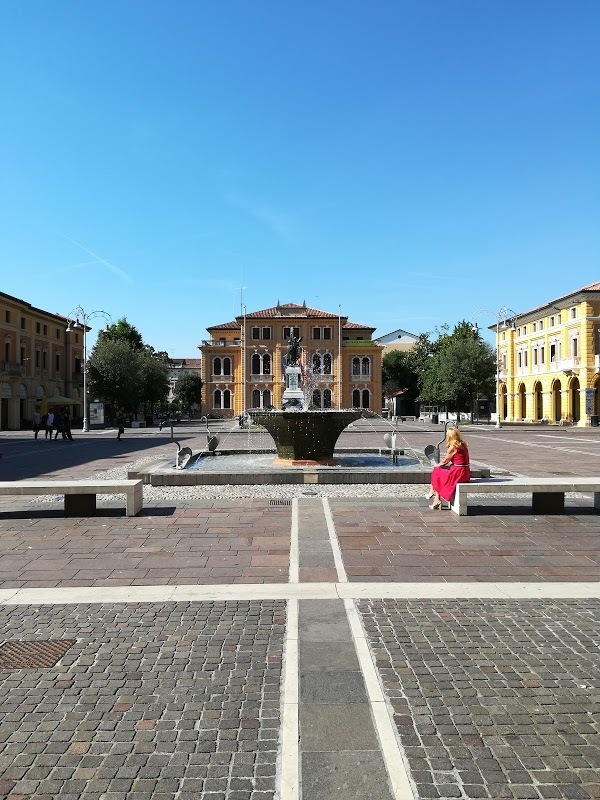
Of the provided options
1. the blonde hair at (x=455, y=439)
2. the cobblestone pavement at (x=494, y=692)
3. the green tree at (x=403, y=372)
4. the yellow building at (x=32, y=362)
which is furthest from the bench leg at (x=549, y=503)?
the green tree at (x=403, y=372)

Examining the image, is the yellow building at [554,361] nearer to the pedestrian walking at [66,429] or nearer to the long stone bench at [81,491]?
the pedestrian walking at [66,429]

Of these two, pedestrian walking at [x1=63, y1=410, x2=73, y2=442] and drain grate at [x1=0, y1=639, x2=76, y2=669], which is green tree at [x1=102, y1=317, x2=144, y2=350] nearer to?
pedestrian walking at [x1=63, y1=410, x2=73, y2=442]

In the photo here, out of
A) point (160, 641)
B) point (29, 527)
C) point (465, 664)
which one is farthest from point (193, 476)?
point (465, 664)

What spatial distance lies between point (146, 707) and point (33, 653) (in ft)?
4.07

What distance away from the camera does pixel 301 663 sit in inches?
154

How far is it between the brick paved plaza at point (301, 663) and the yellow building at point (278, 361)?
58479 millimetres

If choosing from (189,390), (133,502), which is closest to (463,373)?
(133,502)

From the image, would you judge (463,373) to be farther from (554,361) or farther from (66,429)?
(66,429)

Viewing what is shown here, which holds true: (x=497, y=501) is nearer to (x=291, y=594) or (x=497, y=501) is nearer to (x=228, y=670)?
(x=291, y=594)

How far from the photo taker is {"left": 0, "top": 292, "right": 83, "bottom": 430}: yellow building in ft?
154

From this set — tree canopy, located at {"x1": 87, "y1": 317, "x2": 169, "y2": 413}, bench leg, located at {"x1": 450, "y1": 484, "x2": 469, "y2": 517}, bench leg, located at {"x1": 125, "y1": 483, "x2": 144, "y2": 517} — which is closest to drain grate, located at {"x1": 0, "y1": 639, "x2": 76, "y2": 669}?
bench leg, located at {"x1": 125, "y1": 483, "x2": 144, "y2": 517}

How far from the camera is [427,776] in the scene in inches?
109

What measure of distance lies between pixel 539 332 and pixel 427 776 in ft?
186

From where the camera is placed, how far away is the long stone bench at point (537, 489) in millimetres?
8625
